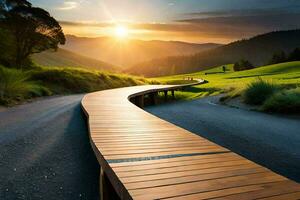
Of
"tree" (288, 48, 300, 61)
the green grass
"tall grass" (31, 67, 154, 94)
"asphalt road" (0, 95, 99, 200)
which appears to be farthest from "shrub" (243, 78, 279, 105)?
"tree" (288, 48, 300, 61)

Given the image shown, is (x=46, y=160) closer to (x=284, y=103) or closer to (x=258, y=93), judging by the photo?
(x=284, y=103)

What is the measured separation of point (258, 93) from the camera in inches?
584

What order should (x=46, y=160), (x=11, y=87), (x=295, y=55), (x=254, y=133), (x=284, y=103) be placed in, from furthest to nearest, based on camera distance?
→ (x=295, y=55), (x=11, y=87), (x=284, y=103), (x=254, y=133), (x=46, y=160)

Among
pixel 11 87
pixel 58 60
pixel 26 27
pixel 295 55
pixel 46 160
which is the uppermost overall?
pixel 26 27

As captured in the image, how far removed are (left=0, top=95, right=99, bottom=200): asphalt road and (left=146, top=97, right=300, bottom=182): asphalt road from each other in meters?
3.21

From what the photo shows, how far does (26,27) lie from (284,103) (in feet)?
→ 72.6

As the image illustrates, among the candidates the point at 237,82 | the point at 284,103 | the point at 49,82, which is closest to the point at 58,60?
the point at 237,82

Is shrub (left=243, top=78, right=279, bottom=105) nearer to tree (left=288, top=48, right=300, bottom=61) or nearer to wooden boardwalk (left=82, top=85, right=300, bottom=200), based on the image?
wooden boardwalk (left=82, top=85, right=300, bottom=200)

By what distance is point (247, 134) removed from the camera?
908 cm

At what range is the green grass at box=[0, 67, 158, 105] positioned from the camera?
14.6m

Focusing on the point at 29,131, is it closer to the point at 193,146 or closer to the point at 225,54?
the point at 193,146

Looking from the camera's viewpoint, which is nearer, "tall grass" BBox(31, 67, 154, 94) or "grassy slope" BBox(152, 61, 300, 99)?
"grassy slope" BBox(152, 61, 300, 99)

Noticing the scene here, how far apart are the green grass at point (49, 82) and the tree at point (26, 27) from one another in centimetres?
461

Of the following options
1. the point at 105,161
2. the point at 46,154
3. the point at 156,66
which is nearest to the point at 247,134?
the point at 46,154
